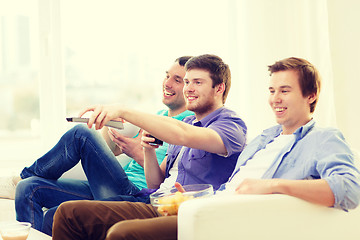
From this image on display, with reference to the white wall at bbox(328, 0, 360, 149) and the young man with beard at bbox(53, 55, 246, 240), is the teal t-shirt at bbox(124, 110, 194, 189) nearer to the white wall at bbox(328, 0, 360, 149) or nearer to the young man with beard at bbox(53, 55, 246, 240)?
the young man with beard at bbox(53, 55, 246, 240)

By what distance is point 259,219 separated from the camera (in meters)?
1.60

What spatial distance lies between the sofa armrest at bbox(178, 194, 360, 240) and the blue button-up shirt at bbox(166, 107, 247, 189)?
64 cm

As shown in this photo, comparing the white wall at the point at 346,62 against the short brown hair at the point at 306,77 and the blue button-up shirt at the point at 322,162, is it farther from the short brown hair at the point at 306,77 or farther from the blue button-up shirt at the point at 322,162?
the blue button-up shirt at the point at 322,162

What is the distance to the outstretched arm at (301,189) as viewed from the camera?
1633 millimetres

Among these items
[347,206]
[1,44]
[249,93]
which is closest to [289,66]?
[347,206]

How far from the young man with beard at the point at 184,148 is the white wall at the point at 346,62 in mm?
1538

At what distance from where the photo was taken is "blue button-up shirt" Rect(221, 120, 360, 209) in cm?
163

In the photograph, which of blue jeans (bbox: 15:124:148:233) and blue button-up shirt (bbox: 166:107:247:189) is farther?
blue jeans (bbox: 15:124:148:233)

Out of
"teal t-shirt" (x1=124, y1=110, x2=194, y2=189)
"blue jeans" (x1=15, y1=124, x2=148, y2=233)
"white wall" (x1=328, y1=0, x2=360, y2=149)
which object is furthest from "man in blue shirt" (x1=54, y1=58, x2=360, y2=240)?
"white wall" (x1=328, y1=0, x2=360, y2=149)

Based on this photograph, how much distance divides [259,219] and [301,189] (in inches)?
6.9

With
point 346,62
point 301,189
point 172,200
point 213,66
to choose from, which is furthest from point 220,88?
point 346,62

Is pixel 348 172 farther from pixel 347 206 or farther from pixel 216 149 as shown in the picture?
pixel 216 149

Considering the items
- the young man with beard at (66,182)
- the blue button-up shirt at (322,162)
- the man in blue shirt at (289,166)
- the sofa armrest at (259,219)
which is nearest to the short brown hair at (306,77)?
the man in blue shirt at (289,166)

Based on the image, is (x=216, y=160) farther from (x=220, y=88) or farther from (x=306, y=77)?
(x=306, y=77)
